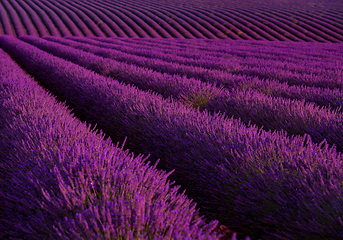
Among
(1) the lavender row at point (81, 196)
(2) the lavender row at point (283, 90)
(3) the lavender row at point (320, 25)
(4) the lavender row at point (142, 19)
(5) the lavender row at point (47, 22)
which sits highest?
(3) the lavender row at point (320, 25)

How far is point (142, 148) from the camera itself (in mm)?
2629

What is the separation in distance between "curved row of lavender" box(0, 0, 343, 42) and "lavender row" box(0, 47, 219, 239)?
21.5 meters

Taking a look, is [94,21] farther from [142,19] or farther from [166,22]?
[166,22]

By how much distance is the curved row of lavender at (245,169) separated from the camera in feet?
4.30

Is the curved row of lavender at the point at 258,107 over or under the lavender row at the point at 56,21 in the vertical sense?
over

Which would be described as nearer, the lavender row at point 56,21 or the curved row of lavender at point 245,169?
the curved row of lavender at point 245,169

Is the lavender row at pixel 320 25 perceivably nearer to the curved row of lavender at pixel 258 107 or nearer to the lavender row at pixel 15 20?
the curved row of lavender at pixel 258 107

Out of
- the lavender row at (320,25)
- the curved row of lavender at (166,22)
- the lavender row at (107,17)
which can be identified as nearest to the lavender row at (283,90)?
the lavender row at (107,17)

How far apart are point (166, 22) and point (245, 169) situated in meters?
26.6

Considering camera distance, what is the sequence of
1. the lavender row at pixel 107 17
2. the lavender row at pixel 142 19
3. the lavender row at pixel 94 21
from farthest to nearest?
the lavender row at pixel 142 19
the lavender row at pixel 107 17
the lavender row at pixel 94 21

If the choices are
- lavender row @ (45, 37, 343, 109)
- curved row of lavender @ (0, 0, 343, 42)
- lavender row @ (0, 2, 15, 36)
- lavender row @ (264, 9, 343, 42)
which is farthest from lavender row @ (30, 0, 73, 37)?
lavender row @ (264, 9, 343, 42)

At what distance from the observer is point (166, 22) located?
26.1m

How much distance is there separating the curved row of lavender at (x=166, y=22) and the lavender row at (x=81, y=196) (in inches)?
846

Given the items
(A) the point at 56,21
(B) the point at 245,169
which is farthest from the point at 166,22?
(B) the point at 245,169
